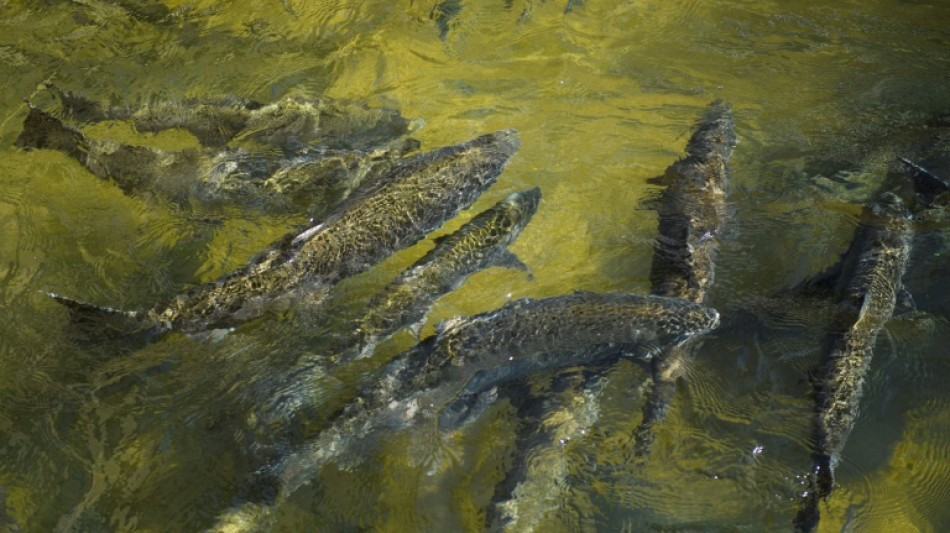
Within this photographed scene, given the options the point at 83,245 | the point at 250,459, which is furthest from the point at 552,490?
the point at 83,245

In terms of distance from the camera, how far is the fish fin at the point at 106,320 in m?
4.85

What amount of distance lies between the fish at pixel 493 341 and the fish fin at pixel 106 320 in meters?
1.57

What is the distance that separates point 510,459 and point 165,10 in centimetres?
715

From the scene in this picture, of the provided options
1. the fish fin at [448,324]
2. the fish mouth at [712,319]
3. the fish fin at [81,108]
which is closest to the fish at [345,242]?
the fish fin at [448,324]

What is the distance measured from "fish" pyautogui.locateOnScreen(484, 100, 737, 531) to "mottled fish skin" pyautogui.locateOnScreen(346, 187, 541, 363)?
1.11 meters

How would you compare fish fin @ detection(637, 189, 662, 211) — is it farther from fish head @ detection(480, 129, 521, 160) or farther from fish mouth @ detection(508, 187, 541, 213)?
fish head @ detection(480, 129, 521, 160)

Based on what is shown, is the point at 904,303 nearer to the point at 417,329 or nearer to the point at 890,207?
the point at 890,207

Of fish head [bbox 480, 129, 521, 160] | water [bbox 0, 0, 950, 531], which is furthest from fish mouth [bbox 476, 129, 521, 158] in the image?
water [bbox 0, 0, 950, 531]

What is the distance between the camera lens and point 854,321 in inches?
203

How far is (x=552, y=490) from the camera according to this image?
428 centimetres

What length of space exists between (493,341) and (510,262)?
3.92ft

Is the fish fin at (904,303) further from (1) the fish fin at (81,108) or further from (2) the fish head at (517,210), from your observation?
(1) the fish fin at (81,108)

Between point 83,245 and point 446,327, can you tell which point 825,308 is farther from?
point 83,245

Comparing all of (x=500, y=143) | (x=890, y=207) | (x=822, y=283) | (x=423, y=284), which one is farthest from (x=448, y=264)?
(x=890, y=207)
